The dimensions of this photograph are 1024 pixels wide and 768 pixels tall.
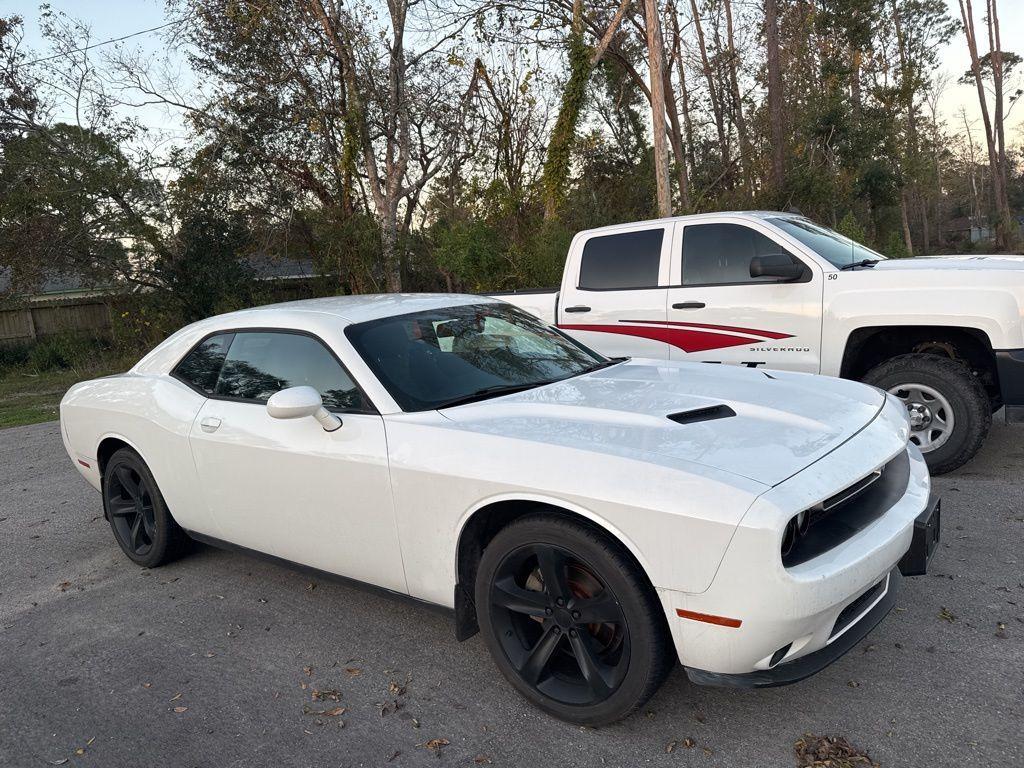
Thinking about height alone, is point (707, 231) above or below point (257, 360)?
above

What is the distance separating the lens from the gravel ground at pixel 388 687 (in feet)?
8.94

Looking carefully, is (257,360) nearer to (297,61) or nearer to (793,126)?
(297,61)

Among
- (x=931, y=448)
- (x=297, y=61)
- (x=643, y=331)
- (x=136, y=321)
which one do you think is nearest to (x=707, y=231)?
(x=643, y=331)

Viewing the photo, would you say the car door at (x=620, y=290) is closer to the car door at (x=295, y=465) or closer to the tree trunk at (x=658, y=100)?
the car door at (x=295, y=465)

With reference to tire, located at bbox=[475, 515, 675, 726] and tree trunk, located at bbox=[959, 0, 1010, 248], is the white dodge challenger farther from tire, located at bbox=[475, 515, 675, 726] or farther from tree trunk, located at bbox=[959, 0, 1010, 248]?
tree trunk, located at bbox=[959, 0, 1010, 248]

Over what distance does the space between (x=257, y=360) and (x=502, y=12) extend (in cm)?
1732

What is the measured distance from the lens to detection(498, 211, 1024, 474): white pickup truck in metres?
5.33

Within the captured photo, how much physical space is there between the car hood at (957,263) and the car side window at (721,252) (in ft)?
2.65

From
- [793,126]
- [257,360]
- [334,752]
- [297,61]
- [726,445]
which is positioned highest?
[297,61]

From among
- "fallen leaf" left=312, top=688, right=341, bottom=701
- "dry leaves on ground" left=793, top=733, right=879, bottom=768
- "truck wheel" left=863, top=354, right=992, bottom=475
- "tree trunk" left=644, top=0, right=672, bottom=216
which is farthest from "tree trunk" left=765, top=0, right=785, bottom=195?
"fallen leaf" left=312, top=688, right=341, bottom=701

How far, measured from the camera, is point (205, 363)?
4.39 meters

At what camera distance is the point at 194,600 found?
4.29 meters

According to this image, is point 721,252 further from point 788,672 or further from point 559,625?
point 788,672

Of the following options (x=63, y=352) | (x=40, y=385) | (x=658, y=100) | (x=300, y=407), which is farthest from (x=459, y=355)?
(x=63, y=352)
